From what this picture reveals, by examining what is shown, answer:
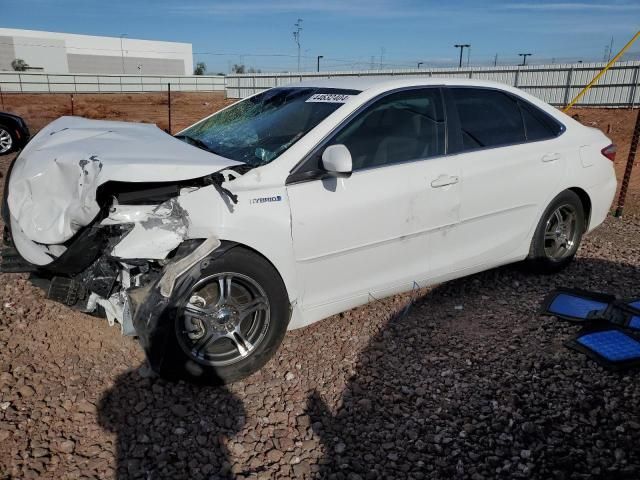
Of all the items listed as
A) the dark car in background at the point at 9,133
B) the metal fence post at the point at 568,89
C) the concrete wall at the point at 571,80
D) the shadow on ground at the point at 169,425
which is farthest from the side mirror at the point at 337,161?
the metal fence post at the point at 568,89

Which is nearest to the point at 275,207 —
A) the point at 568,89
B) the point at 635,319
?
the point at 635,319

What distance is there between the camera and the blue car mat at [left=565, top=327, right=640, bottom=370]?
3329 mm

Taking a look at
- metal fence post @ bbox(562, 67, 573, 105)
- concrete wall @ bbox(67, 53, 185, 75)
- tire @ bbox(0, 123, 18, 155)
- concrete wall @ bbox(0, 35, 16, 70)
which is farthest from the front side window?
concrete wall @ bbox(67, 53, 185, 75)

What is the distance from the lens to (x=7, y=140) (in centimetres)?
1209

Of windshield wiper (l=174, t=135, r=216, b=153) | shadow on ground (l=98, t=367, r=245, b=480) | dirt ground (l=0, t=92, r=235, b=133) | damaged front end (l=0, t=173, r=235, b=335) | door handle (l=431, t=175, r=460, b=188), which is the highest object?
windshield wiper (l=174, t=135, r=216, b=153)

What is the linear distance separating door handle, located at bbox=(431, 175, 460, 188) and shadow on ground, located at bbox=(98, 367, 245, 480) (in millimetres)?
1947

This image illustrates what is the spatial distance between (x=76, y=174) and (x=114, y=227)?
0.36m

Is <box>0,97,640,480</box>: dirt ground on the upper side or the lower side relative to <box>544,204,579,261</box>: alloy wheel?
lower

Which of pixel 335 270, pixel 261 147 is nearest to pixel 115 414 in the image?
pixel 335 270

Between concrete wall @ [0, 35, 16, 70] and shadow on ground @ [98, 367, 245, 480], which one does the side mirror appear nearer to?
shadow on ground @ [98, 367, 245, 480]

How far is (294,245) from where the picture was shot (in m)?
3.26

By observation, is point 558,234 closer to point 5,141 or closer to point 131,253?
point 131,253

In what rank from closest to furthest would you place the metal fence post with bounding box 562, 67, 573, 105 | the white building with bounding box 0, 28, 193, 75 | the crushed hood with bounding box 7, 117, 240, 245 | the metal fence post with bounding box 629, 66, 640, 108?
1. the crushed hood with bounding box 7, 117, 240, 245
2. the metal fence post with bounding box 629, 66, 640, 108
3. the metal fence post with bounding box 562, 67, 573, 105
4. the white building with bounding box 0, 28, 193, 75

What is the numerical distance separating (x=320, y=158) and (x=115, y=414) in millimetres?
1891
